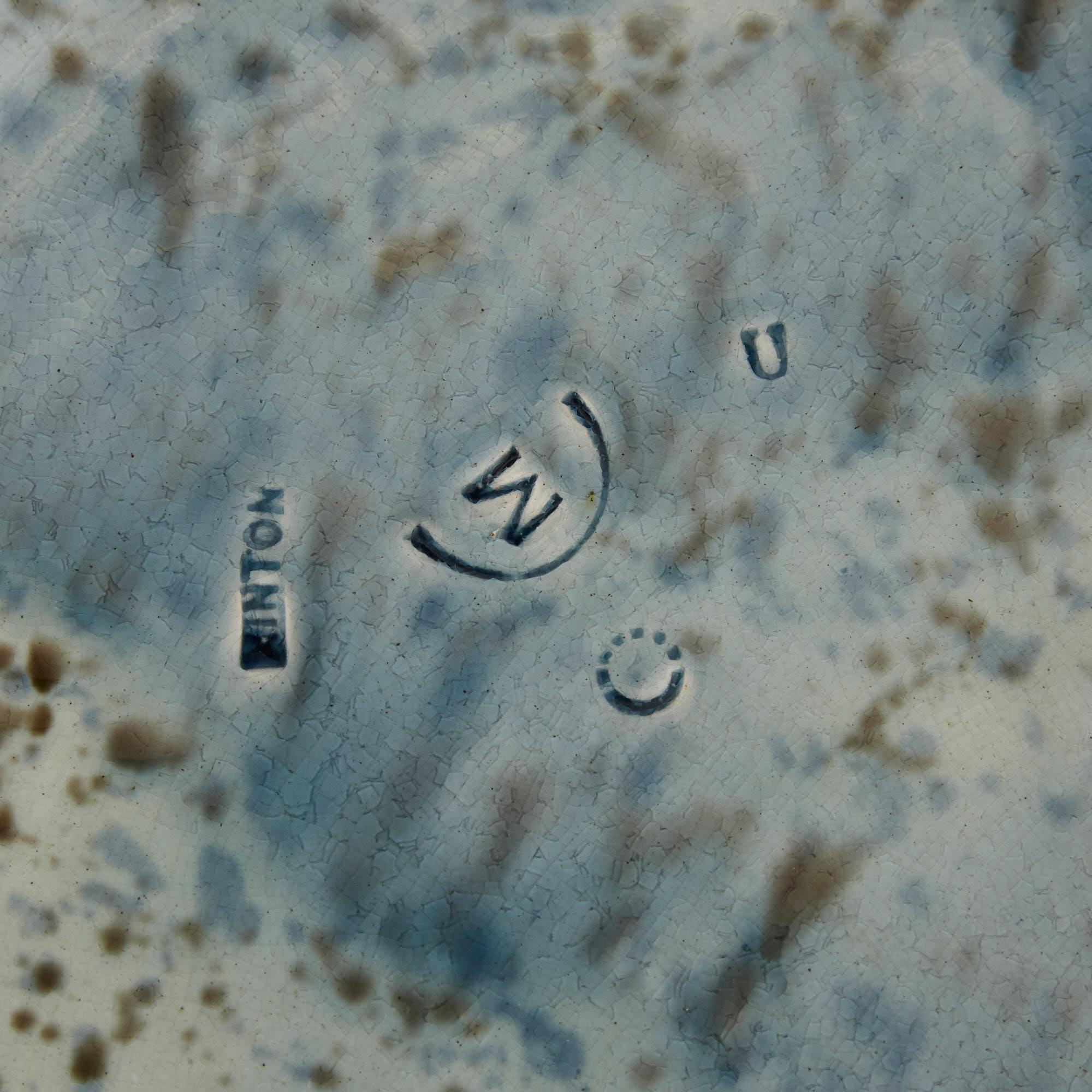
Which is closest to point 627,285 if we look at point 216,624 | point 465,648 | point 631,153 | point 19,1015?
point 631,153

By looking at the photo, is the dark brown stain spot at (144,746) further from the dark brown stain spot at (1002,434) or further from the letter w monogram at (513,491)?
the dark brown stain spot at (1002,434)

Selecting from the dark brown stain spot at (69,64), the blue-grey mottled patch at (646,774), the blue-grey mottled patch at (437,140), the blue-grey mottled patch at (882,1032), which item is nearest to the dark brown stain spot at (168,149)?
the dark brown stain spot at (69,64)

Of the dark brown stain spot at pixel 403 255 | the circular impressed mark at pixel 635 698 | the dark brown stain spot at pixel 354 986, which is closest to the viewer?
the dark brown stain spot at pixel 354 986

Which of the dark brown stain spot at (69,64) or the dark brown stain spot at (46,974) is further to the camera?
the dark brown stain spot at (69,64)

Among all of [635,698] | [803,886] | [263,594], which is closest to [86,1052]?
[263,594]

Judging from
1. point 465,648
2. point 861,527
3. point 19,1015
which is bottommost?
point 19,1015

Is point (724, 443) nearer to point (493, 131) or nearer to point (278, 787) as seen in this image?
point (493, 131)

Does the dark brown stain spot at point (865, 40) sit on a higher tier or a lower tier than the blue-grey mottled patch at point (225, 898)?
higher

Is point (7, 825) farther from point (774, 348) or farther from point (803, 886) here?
point (774, 348)
